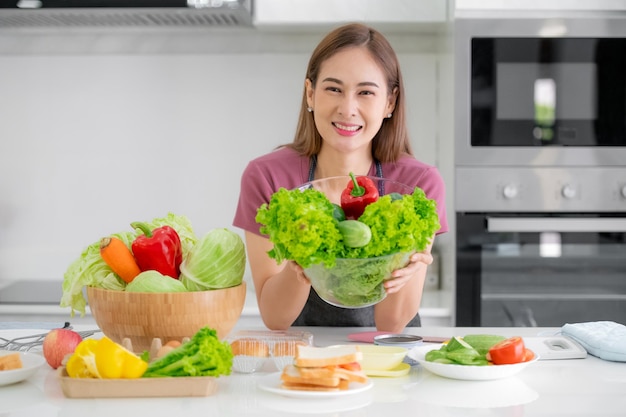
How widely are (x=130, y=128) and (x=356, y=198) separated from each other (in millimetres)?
2071

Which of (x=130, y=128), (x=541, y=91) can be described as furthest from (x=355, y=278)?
(x=130, y=128)

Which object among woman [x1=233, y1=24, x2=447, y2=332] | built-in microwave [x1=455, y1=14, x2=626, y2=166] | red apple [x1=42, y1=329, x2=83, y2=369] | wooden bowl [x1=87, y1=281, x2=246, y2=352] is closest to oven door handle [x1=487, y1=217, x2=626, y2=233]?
built-in microwave [x1=455, y1=14, x2=626, y2=166]

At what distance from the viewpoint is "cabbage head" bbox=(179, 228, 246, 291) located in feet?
4.82

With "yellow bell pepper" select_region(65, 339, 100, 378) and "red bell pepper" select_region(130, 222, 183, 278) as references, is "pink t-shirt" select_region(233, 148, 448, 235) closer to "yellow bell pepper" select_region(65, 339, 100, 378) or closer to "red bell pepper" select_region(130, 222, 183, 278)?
"red bell pepper" select_region(130, 222, 183, 278)

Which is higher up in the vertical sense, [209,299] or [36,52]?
[36,52]

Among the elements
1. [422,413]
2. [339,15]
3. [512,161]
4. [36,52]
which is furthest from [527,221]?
[36,52]

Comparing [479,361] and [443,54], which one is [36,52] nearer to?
[443,54]

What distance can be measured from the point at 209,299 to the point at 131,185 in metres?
1.95

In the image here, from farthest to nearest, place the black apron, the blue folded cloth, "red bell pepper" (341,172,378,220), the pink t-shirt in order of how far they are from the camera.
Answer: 1. the black apron
2. the pink t-shirt
3. the blue folded cloth
4. "red bell pepper" (341,172,378,220)

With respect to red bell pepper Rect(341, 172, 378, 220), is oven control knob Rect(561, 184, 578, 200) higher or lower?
higher

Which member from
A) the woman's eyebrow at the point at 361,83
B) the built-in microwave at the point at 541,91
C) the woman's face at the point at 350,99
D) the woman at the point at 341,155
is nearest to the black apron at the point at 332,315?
the woman at the point at 341,155

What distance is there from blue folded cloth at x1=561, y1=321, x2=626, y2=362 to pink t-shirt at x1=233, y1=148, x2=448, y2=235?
0.49 meters

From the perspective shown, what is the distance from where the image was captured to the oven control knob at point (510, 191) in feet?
8.80

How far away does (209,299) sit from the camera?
1.44m
